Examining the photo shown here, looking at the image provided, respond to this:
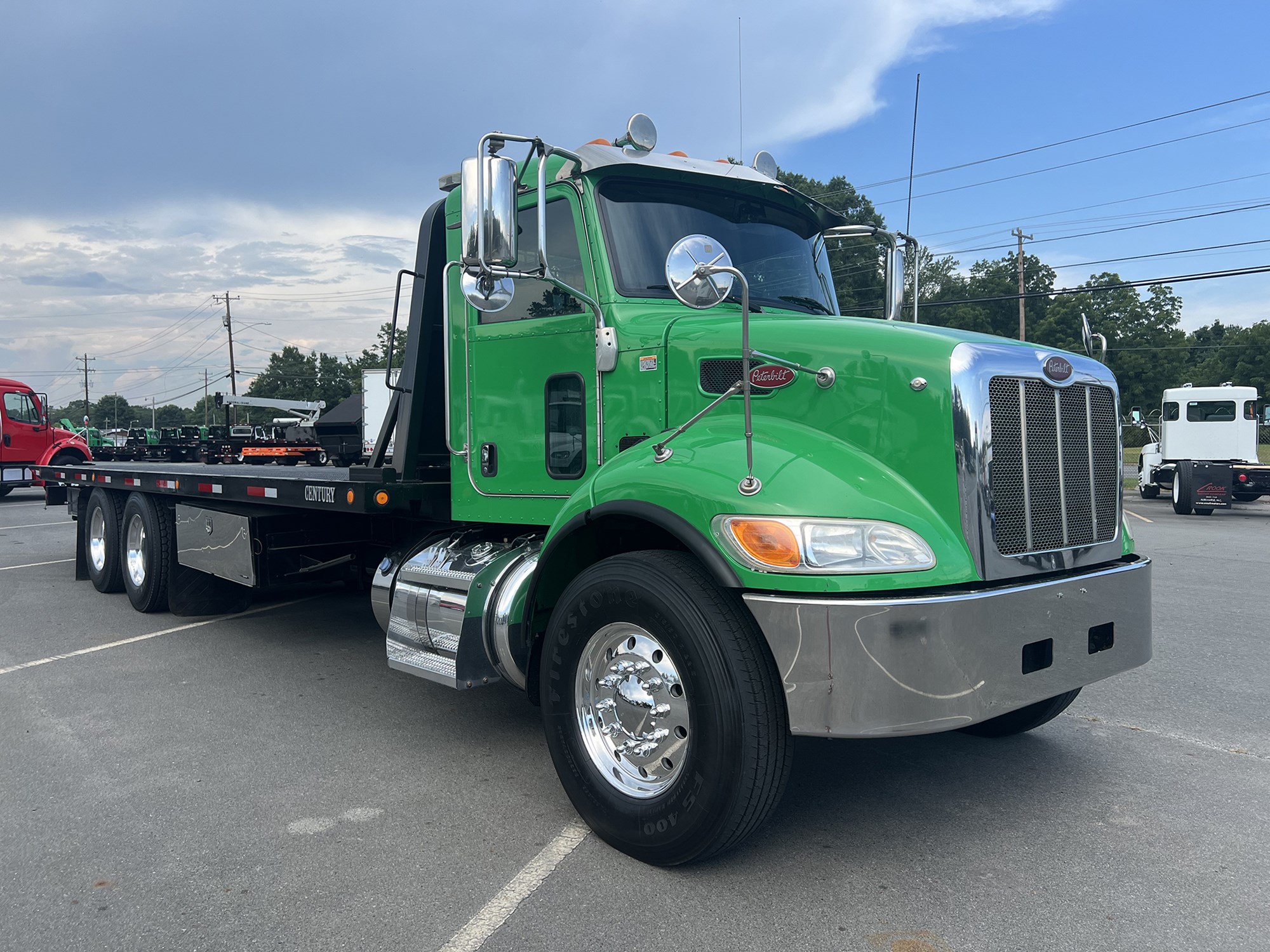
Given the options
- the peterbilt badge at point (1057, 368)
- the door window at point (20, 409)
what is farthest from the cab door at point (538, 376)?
the door window at point (20, 409)

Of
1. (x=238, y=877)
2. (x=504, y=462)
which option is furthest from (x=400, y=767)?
(x=504, y=462)

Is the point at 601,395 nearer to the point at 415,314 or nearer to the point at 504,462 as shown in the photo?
the point at 504,462

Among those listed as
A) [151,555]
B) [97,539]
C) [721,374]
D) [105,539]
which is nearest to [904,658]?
[721,374]

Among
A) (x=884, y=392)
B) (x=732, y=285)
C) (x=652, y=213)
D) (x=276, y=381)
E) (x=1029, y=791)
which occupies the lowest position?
(x=1029, y=791)

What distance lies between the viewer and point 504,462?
446 centimetres

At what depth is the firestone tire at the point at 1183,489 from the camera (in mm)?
17812

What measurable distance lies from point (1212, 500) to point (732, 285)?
686 inches

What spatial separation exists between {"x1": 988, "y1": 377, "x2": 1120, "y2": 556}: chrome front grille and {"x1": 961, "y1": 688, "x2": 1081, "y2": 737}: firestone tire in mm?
923

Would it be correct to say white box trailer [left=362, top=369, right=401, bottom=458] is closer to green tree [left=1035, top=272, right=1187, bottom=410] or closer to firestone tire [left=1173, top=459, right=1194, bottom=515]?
firestone tire [left=1173, top=459, right=1194, bottom=515]

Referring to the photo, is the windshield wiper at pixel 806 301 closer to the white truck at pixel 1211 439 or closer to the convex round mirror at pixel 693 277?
the convex round mirror at pixel 693 277

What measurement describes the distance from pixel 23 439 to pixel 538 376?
23.4m

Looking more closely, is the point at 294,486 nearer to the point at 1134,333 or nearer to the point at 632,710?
the point at 632,710

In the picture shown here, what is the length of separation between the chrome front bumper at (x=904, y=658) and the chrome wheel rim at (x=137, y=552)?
252 inches

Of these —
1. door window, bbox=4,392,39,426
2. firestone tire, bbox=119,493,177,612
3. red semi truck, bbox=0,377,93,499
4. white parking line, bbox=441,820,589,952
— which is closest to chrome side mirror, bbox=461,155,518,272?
white parking line, bbox=441,820,589,952
